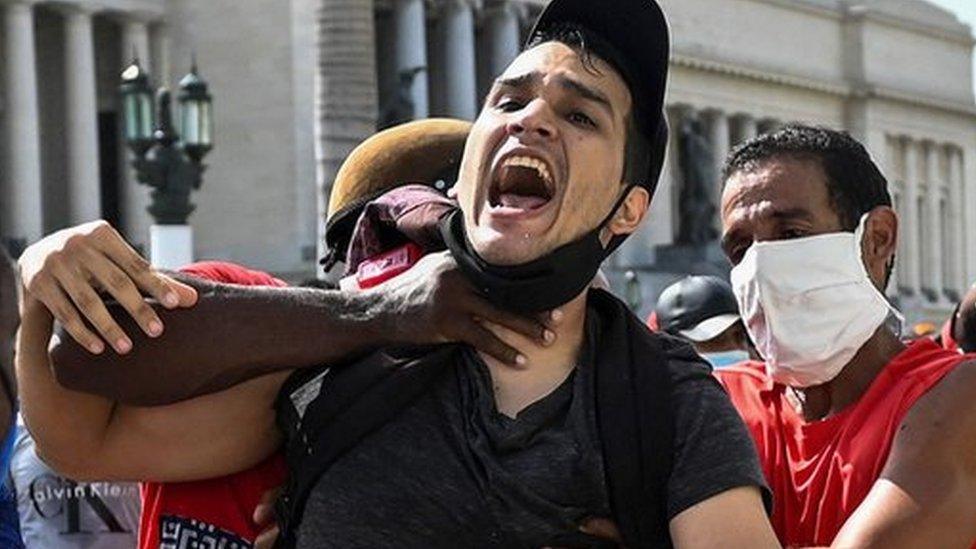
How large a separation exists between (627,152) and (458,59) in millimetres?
48394

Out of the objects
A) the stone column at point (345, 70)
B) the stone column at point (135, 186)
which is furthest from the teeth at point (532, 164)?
the stone column at point (135, 186)

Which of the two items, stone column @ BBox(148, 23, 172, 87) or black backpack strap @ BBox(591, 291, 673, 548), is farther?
stone column @ BBox(148, 23, 172, 87)

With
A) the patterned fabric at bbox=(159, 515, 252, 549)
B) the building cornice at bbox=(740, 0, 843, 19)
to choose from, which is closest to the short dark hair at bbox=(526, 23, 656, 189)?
the patterned fabric at bbox=(159, 515, 252, 549)

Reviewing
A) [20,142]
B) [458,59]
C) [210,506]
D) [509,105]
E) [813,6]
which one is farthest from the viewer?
[813,6]

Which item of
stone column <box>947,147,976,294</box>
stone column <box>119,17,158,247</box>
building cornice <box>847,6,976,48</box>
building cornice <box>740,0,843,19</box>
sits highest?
building cornice <box>740,0,843,19</box>

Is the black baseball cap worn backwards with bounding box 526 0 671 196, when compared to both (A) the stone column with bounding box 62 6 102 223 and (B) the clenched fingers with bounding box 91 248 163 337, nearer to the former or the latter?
(B) the clenched fingers with bounding box 91 248 163 337

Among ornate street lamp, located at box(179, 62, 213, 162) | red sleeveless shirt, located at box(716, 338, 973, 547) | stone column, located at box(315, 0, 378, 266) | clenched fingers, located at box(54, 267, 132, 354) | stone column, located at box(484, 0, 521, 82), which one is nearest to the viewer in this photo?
clenched fingers, located at box(54, 267, 132, 354)

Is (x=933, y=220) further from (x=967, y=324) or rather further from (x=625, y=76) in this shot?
(x=625, y=76)

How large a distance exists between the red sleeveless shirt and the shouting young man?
2.21 ft

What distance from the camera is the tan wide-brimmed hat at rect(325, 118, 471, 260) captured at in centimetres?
369

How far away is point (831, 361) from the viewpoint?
3807mm

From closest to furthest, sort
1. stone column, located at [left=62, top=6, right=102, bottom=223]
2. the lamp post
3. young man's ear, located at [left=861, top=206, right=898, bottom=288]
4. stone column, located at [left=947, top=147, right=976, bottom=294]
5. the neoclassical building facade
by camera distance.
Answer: young man's ear, located at [left=861, top=206, right=898, bottom=288], the lamp post, the neoclassical building facade, stone column, located at [left=62, top=6, right=102, bottom=223], stone column, located at [left=947, top=147, right=976, bottom=294]

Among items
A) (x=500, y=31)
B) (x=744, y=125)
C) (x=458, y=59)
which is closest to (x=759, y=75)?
(x=744, y=125)

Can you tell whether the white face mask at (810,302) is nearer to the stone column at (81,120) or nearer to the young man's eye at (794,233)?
the young man's eye at (794,233)
